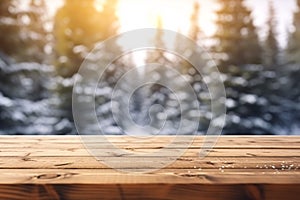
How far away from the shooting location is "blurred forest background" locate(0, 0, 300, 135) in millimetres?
4027

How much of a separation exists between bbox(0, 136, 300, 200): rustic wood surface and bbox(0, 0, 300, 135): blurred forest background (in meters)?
3.03

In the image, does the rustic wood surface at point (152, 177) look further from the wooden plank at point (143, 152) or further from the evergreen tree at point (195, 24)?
the evergreen tree at point (195, 24)

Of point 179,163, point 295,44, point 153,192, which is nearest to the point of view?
point 153,192

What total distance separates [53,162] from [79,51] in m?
3.49

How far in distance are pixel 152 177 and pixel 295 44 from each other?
3791 millimetres

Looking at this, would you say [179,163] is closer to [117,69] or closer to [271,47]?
[117,69]

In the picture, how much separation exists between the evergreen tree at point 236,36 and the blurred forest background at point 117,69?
0.01 meters

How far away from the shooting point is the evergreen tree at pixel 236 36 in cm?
418

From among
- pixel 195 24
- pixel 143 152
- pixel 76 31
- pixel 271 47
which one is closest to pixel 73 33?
pixel 76 31

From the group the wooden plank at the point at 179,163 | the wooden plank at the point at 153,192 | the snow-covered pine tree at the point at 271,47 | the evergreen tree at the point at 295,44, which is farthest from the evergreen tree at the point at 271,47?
the wooden plank at the point at 153,192

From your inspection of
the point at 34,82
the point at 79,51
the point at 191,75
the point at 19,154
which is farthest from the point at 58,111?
the point at 19,154

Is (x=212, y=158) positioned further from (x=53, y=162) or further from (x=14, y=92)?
(x=14, y=92)

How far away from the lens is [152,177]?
2.25 feet

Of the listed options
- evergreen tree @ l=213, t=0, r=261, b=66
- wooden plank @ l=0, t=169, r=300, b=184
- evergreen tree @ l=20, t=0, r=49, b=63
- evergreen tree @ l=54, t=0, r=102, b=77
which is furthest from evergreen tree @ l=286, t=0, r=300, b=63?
wooden plank @ l=0, t=169, r=300, b=184
